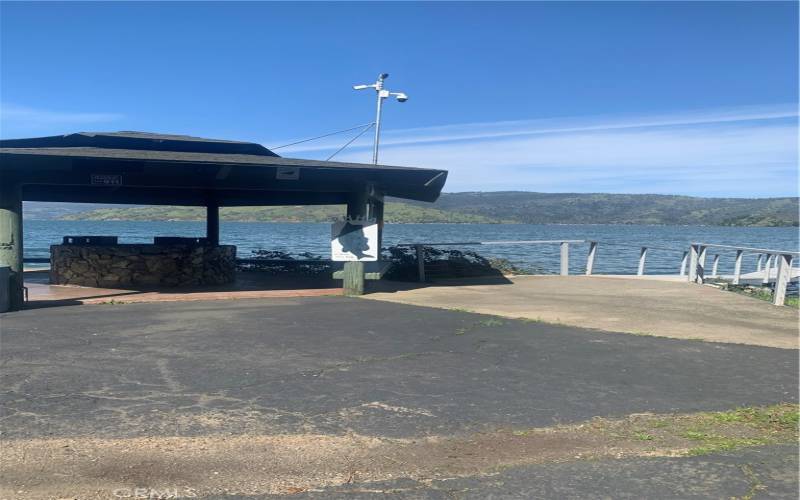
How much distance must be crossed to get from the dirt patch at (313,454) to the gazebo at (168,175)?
297 inches

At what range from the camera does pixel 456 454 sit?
4574 millimetres

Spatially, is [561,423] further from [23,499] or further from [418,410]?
[23,499]

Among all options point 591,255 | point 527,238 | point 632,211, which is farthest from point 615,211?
point 591,255

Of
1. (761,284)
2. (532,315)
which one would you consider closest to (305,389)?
(532,315)

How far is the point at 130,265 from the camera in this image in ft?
51.9

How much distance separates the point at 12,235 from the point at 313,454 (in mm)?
8874

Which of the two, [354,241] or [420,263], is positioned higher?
[354,241]

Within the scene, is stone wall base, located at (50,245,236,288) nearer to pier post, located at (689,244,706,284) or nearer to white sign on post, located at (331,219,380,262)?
white sign on post, located at (331,219,380,262)

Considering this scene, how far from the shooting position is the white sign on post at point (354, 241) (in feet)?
45.1

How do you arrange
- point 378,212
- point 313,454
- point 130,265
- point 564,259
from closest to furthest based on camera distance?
point 313,454
point 378,212
point 130,265
point 564,259

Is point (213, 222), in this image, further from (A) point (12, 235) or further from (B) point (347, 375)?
(B) point (347, 375)

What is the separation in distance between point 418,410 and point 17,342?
534 centimetres

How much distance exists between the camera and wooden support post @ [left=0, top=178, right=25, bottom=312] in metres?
11.0

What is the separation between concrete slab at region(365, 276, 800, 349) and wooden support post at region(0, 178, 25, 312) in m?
6.12
